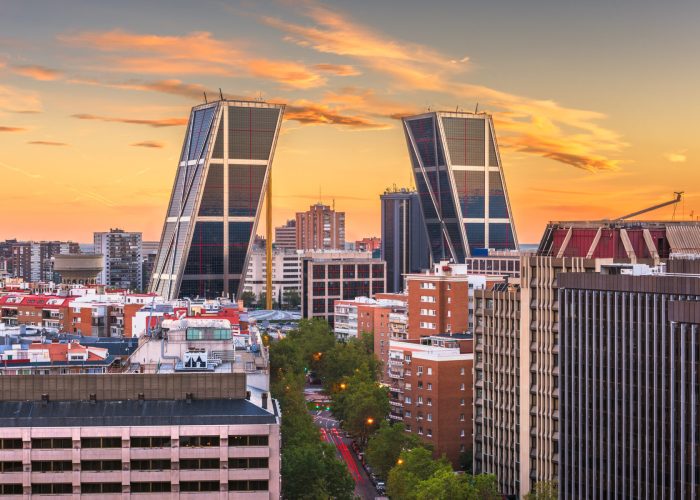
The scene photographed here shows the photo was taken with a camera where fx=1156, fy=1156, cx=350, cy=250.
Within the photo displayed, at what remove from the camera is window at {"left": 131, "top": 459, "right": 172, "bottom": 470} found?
68.0 metres

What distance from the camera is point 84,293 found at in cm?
18238

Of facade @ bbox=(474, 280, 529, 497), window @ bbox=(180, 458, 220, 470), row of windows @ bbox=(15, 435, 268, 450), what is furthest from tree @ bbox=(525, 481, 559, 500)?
window @ bbox=(180, 458, 220, 470)

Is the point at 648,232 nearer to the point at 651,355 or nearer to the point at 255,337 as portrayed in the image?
the point at 651,355

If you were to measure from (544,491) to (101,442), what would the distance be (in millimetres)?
33646

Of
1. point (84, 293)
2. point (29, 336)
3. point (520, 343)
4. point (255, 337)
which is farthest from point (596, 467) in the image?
point (84, 293)

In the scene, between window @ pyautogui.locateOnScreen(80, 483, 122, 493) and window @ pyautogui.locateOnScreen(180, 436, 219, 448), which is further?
window @ pyautogui.locateOnScreen(180, 436, 219, 448)

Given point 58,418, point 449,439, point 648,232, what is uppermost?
point 648,232

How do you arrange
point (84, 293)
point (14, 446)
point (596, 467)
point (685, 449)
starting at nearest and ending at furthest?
point (14, 446) → point (685, 449) → point (596, 467) → point (84, 293)

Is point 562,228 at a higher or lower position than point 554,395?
higher

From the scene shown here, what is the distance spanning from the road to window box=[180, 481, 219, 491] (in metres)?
34.2

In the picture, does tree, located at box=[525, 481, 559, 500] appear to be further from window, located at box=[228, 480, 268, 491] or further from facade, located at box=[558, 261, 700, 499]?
window, located at box=[228, 480, 268, 491]

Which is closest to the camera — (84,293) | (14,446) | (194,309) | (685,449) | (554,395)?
(14,446)

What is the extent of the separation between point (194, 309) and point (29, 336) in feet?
74.6

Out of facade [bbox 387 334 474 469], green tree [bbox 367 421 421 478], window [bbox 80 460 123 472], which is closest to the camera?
window [bbox 80 460 123 472]
